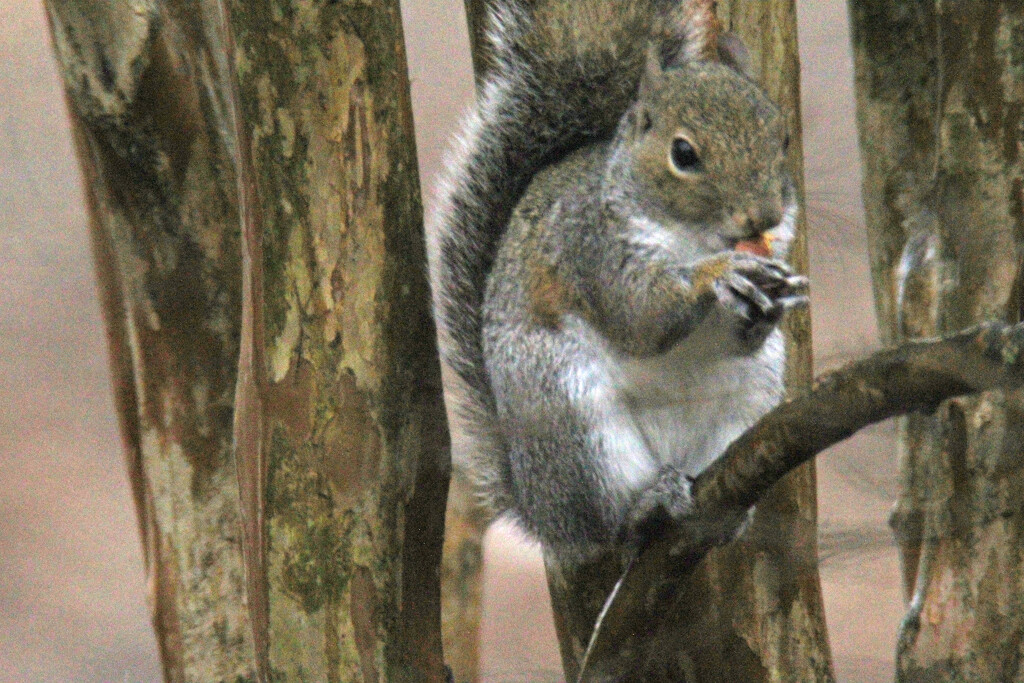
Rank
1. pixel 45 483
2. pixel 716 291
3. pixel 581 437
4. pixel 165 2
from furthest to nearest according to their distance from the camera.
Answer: pixel 45 483, pixel 165 2, pixel 581 437, pixel 716 291

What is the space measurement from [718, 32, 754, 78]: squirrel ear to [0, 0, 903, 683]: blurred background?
0.45 feet

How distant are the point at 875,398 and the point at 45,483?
3.09 metres

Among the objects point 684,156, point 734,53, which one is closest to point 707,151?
point 684,156

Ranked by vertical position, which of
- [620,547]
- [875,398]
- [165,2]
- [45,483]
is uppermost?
[165,2]

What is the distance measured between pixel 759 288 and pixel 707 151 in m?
0.19

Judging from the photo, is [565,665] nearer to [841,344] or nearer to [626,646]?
[626,646]

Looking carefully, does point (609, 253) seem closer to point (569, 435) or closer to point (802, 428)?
point (569, 435)

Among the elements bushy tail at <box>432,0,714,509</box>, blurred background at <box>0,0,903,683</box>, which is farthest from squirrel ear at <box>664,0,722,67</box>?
blurred background at <box>0,0,903,683</box>

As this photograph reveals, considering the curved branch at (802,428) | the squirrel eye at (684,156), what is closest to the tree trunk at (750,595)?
the curved branch at (802,428)

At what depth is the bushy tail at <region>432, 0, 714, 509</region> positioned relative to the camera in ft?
4.39

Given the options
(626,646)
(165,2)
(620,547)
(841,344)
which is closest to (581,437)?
(620,547)

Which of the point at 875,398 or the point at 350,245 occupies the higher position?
the point at 350,245

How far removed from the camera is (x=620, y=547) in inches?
52.2

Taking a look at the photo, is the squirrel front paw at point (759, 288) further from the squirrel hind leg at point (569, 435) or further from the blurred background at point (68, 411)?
the blurred background at point (68, 411)
